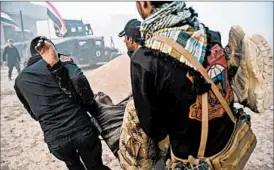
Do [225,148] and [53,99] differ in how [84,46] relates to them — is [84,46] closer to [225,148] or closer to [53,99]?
[53,99]

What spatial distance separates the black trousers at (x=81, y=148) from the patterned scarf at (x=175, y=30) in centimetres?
79

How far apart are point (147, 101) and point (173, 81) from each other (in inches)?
3.6

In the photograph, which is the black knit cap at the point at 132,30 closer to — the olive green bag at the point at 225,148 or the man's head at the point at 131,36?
the man's head at the point at 131,36

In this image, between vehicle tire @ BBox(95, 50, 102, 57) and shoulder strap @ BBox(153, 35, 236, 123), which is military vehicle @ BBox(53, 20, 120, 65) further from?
shoulder strap @ BBox(153, 35, 236, 123)

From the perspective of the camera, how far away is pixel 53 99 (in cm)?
143

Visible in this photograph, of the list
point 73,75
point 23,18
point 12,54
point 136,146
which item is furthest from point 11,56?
point 136,146

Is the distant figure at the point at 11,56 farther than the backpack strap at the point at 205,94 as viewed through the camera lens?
Yes

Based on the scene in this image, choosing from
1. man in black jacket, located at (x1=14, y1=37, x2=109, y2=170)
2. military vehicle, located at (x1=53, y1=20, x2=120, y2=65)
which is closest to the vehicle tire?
military vehicle, located at (x1=53, y1=20, x2=120, y2=65)

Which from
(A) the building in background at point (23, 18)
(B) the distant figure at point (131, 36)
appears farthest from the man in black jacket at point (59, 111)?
(A) the building in background at point (23, 18)

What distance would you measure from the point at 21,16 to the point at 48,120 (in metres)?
3.54

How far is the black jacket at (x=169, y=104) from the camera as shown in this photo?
2.50ft

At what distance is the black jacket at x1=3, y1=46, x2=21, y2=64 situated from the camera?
550cm

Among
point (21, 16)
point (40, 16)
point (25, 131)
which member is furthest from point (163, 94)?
point (21, 16)

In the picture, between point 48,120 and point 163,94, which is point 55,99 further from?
point 163,94
